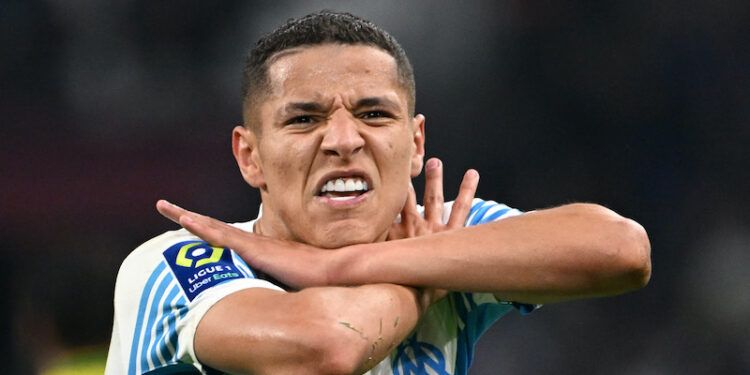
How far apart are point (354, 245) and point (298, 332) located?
56cm

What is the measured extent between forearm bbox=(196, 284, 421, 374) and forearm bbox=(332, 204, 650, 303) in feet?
0.60

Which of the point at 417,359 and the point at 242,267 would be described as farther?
the point at 417,359

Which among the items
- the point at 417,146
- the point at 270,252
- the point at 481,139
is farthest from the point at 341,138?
the point at 481,139

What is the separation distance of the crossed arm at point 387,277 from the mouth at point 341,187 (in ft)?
0.58

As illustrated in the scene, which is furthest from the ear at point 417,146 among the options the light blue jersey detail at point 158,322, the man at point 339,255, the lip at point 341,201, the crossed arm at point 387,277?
the light blue jersey detail at point 158,322

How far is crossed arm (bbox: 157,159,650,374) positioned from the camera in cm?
266

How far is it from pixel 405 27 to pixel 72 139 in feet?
6.95

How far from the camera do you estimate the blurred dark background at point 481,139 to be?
19.1ft

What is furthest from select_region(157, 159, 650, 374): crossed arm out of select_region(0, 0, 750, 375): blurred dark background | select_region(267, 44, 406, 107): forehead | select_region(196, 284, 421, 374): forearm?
select_region(0, 0, 750, 375): blurred dark background

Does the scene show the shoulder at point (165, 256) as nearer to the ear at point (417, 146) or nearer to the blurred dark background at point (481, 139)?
the ear at point (417, 146)

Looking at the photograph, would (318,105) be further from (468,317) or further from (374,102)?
(468,317)

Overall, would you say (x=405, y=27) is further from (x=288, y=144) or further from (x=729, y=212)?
(x=288, y=144)

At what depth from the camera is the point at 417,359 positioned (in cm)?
331

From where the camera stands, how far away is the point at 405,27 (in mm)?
6309
